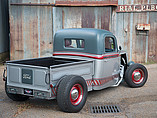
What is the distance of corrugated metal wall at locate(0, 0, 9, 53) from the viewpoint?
13.4 m

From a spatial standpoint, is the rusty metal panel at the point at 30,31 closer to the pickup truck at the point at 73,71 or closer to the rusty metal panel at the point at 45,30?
the rusty metal panel at the point at 45,30

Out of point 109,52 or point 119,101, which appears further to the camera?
point 109,52

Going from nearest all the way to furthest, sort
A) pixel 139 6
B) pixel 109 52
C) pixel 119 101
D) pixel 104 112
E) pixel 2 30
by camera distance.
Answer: pixel 104 112
pixel 119 101
pixel 109 52
pixel 139 6
pixel 2 30

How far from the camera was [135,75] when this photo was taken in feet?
25.8

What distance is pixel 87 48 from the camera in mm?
6910

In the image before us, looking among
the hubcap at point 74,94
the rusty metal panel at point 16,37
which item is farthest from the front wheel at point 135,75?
the rusty metal panel at point 16,37

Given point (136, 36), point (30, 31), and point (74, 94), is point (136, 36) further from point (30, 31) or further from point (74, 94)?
point (74, 94)

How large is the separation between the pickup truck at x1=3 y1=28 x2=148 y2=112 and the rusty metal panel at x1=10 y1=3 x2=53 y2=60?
5.25 meters

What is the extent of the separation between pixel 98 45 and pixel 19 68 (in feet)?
7.61

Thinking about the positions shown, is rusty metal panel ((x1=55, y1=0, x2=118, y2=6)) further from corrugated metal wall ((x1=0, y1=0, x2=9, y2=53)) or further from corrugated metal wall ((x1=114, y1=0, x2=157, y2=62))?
corrugated metal wall ((x1=0, y1=0, x2=9, y2=53))

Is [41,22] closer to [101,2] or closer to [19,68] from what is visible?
[101,2]

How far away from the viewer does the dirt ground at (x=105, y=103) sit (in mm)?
5407

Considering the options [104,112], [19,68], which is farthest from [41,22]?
[104,112]

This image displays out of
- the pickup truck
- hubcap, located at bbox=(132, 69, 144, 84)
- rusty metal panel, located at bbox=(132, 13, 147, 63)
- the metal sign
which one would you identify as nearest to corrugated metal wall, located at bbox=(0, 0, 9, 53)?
the metal sign
